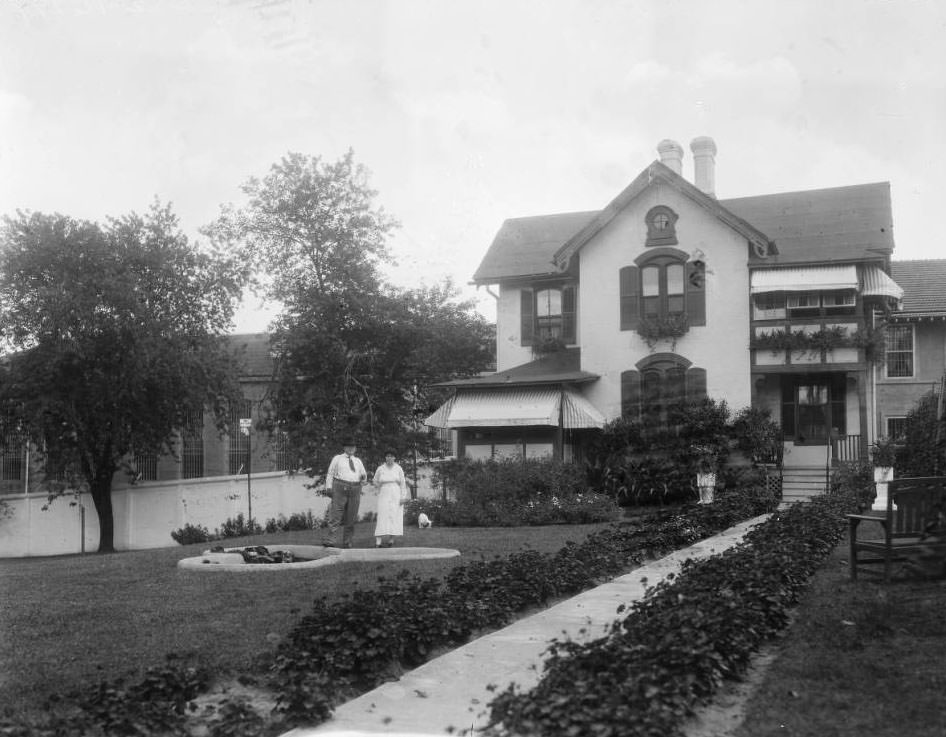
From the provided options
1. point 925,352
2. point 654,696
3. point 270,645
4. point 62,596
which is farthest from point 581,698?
point 925,352

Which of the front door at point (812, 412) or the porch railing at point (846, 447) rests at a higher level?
the front door at point (812, 412)

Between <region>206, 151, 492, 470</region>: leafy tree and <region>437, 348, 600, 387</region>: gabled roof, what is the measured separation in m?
4.58

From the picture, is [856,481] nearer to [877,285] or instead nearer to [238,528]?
[877,285]

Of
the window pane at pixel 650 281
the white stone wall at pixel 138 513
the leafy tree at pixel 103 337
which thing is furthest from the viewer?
the white stone wall at pixel 138 513

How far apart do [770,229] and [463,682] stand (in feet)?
85.7

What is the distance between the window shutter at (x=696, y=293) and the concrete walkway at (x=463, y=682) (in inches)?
777

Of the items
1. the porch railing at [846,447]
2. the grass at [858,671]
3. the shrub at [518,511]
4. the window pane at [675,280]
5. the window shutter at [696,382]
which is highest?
the window pane at [675,280]

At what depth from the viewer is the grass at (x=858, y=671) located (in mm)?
5734

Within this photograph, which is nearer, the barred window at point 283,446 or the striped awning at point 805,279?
the striped awning at point 805,279

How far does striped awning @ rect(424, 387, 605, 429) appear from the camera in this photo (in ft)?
92.9

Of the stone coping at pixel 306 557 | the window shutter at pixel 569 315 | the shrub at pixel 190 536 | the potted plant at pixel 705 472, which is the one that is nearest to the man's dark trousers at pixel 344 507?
the stone coping at pixel 306 557

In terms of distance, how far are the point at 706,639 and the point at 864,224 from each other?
83.7 ft

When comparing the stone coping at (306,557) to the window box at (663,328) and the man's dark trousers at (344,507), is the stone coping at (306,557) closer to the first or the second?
the man's dark trousers at (344,507)

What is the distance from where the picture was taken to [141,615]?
10.2 metres
